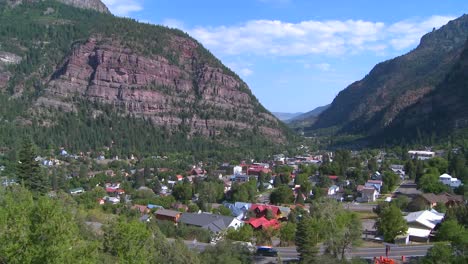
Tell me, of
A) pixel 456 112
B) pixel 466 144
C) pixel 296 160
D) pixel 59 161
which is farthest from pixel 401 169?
pixel 59 161

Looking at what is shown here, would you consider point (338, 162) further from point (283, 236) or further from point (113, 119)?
point (113, 119)

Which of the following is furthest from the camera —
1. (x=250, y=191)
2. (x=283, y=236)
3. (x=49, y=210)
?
(x=250, y=191)

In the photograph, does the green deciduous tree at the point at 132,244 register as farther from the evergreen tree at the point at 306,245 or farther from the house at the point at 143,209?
the house at the point at 143,209

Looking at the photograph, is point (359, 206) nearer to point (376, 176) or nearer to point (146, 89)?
point (376, 176)

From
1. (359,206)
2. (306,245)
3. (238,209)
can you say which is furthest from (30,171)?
(359,206)

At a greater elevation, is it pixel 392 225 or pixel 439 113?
pixel 439 113

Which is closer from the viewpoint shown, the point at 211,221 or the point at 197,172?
the point at 211,221

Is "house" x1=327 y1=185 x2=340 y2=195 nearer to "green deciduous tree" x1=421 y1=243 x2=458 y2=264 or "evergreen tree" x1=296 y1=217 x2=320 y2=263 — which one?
"evergreen tree" x1=296 y1=217 x2=320 y2=263
